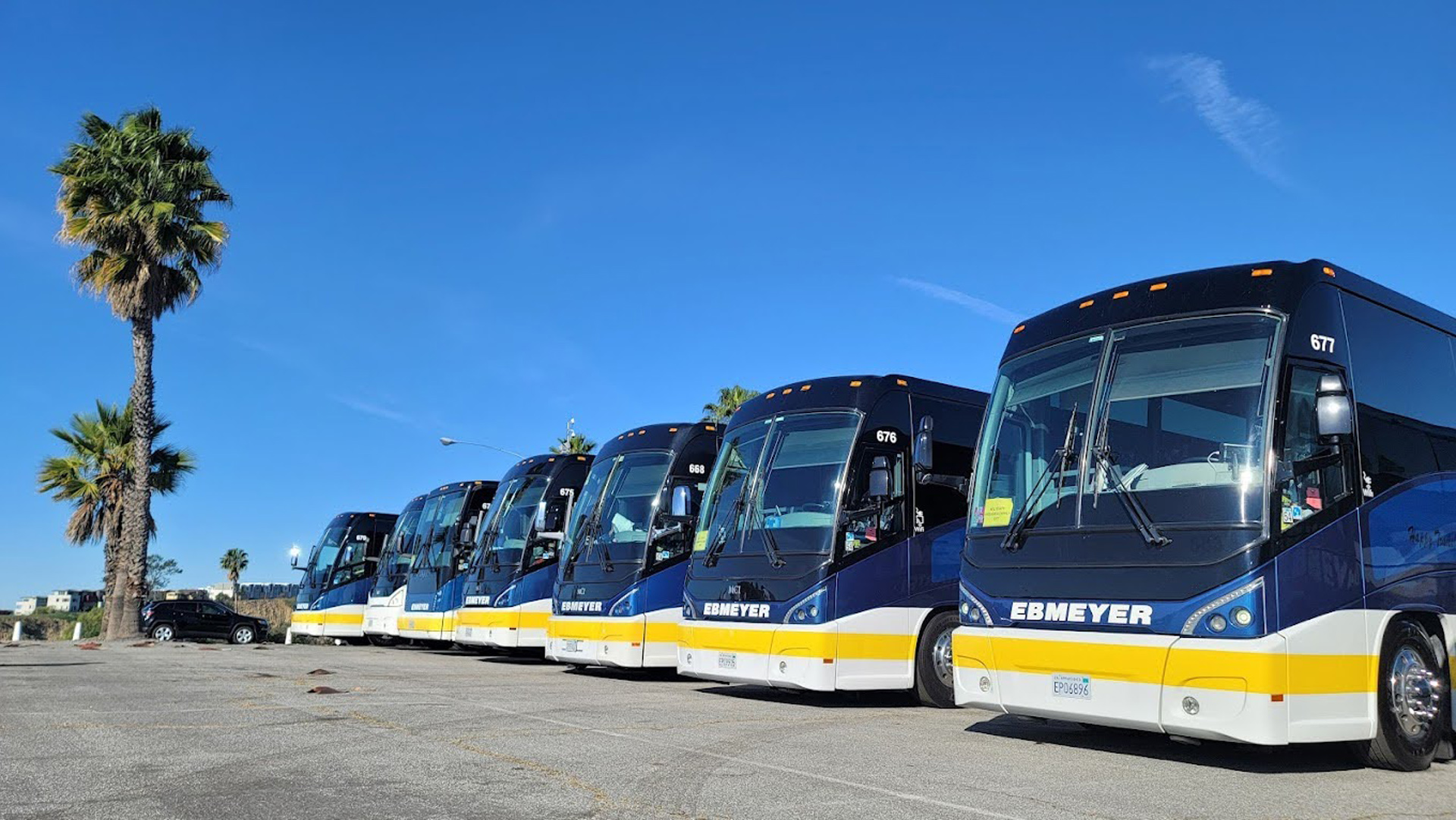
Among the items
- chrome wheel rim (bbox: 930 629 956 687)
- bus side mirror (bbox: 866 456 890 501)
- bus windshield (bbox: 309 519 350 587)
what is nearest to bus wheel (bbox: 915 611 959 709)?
chrome wheel rim (bbox: 930 629 956 687)

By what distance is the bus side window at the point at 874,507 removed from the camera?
11.1 metres

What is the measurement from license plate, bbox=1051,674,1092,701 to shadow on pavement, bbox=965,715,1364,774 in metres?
0.75

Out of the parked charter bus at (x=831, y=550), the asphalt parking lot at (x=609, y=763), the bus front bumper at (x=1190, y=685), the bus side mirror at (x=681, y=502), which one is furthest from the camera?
the bus side mirror at (x=681, y=502)

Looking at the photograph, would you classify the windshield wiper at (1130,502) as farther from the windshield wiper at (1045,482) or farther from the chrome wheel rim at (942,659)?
Answer: the chrome wheel rim at (942,659)

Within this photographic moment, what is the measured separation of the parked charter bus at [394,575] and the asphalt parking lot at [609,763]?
1235 cm

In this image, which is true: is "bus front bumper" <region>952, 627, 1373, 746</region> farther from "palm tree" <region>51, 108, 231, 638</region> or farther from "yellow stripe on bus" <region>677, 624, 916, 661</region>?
"palm tree" <region>51, 108, 231, 638</region>

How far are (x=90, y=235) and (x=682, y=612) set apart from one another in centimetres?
2445

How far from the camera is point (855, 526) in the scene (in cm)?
1109

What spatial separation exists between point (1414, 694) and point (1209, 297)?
292 centimetres

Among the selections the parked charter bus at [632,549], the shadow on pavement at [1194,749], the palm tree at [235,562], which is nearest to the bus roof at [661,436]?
the parked charter bus at [632,549]

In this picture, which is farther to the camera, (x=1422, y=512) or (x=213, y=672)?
(x=213, y=672)

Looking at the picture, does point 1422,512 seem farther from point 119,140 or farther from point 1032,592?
point 119,140

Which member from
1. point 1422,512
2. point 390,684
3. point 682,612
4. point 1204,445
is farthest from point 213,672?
point 1422,512

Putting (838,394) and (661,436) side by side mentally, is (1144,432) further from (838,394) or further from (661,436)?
(661,436)
